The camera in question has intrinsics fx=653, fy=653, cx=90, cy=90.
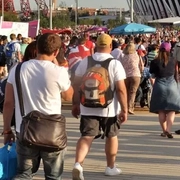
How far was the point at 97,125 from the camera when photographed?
741 cm

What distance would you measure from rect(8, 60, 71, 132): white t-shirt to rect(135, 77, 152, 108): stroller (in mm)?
9543

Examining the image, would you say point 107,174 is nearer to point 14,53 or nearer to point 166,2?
point 14,53

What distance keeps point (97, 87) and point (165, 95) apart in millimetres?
3568

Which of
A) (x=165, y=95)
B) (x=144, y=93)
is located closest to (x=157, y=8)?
(x=144, y=93)

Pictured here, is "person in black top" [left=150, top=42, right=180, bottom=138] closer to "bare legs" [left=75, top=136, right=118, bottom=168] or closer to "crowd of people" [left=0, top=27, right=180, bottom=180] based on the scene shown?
"crowd of people" [left=0, top=27, right=180, bottom=180]

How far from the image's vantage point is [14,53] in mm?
19234

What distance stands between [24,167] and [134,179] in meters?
2.47

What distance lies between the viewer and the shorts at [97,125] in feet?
24.2

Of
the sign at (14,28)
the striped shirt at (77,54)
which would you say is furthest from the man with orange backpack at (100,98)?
the sign at (14,28)

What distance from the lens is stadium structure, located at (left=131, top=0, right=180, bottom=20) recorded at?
370ft

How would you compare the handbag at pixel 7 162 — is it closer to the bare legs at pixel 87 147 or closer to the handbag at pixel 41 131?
the handbag at pixel 41 131

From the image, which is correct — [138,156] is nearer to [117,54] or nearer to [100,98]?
[100,98]

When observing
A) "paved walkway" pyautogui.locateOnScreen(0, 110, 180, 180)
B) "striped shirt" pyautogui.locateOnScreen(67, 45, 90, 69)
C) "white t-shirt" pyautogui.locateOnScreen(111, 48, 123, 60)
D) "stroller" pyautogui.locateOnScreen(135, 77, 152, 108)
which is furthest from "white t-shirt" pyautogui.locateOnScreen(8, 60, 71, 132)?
"stroller" pyautogui.locateOnScreen(135, 77, 152, 108)

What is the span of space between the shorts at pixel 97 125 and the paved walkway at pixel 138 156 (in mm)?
614
